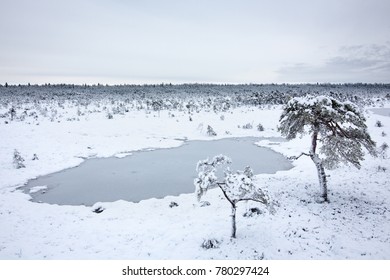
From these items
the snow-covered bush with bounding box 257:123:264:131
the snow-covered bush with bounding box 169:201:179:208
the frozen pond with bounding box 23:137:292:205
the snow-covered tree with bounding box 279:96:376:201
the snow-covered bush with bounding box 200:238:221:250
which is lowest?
the snow-covered bush with bounding box 200:238:221:250

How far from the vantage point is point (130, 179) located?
17516 millimetres

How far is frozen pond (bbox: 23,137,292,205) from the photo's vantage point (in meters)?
15.2

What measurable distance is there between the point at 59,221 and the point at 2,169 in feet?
29.3

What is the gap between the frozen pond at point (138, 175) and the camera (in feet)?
49.9

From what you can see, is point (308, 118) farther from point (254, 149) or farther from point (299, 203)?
point (254, 149)

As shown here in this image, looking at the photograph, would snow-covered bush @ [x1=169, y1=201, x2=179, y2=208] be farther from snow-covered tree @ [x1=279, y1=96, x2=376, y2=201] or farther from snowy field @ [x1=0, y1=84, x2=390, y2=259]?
snow-covered tree @ [x1=279, y1=96, x2=376, y2=201]

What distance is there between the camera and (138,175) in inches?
715

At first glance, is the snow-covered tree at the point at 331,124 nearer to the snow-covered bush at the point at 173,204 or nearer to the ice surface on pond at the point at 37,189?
the snow-covered bush at the point at 173,204

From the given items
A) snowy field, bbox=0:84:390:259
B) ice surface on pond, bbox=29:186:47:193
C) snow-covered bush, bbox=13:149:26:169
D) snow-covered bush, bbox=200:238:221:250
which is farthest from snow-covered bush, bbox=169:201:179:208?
snow-covered bush, bbox=13:149:26:169

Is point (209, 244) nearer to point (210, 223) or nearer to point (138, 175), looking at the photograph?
point (210, 223)

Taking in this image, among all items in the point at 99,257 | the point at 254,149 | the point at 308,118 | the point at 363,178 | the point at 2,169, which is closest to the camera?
the point at 99,257

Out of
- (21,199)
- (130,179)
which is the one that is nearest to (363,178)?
(130,179)

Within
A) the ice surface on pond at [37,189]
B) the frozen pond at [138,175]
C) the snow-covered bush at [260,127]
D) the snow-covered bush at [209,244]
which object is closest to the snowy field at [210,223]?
the snow-covered bush at [209,244]

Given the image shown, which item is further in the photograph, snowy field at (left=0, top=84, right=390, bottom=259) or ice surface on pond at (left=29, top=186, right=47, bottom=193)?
ice surface on pond at (left=29, top=186, right=47, bottom=193)
